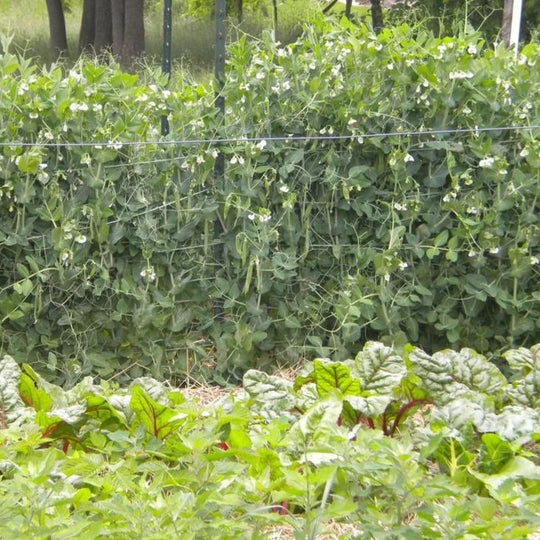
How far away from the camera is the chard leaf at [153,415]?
8.89 ft

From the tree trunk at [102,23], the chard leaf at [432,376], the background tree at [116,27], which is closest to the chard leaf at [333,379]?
the chard leaf at [432,376]

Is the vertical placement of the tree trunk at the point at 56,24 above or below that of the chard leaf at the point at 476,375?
above

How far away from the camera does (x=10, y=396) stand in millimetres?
2963

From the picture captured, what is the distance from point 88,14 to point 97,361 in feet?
49.4

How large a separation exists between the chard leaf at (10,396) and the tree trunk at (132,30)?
11.8m

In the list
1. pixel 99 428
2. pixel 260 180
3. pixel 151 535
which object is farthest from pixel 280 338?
pixel 151 535

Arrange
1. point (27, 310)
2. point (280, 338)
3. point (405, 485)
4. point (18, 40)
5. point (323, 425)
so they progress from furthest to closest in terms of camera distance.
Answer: point (18, 40) < point (280, 338) < point (27, 310) < point (323, 425) < point (405, 485)

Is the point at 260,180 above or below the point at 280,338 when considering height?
above

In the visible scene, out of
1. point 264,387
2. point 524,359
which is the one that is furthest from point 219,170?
point 524,359

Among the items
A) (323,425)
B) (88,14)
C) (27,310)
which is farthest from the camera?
(88,14)

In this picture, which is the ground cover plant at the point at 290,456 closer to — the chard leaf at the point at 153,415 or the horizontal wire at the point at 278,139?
the chard leaf at the point at 153,415

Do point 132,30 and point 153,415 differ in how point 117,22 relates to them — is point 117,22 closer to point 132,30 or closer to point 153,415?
point 132,30

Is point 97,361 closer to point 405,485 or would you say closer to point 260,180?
point 260,180

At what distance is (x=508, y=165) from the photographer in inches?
173
